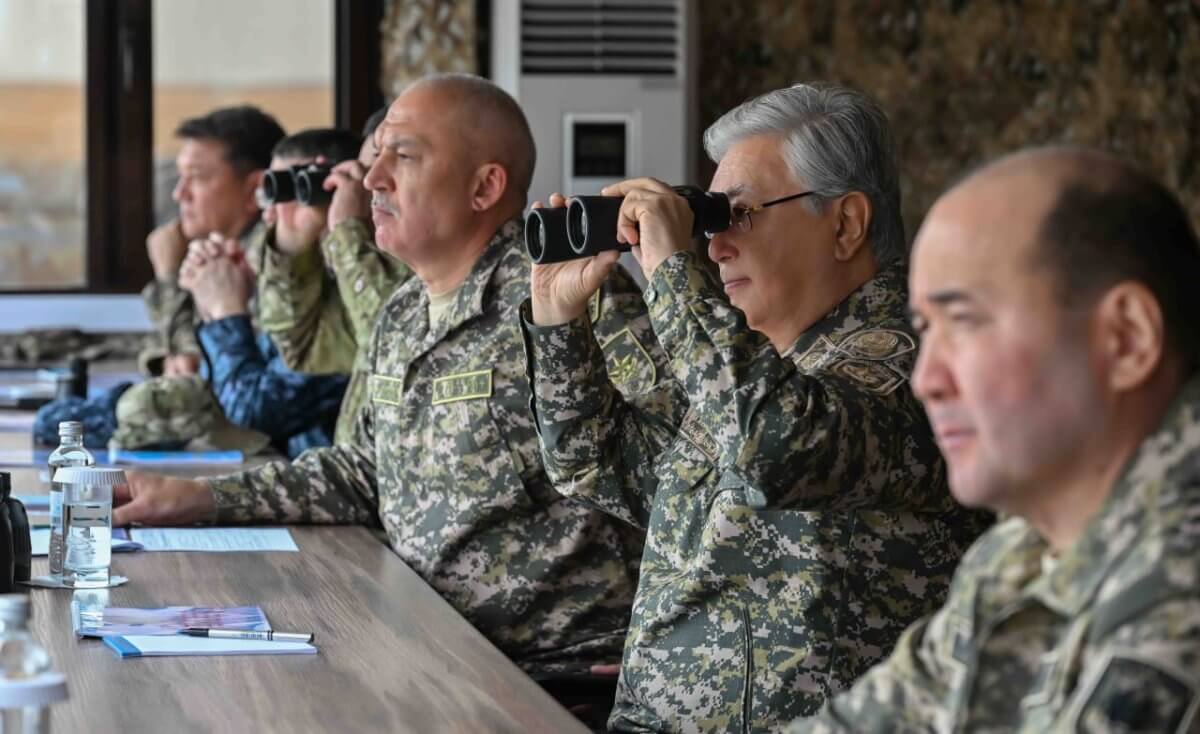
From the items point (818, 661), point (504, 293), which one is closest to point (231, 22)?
point (504, 293)

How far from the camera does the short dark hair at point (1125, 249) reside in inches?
45.3

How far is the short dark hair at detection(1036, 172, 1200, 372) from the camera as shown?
1.15 meters

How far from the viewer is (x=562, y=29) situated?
5211 millimetres

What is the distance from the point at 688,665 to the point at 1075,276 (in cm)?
103

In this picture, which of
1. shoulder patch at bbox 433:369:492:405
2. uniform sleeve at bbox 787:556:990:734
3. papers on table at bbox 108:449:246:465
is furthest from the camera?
papers on table at bbox 108:449:246:465

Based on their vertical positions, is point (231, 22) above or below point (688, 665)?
above

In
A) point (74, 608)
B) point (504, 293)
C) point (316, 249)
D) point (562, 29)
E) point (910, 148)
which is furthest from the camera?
point (910, 148)

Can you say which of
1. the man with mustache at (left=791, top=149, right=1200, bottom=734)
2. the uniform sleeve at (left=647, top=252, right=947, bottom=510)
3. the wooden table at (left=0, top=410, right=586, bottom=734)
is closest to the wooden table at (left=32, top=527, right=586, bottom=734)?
the wooden table at (left=0, top=410, right=586, bottom=734)

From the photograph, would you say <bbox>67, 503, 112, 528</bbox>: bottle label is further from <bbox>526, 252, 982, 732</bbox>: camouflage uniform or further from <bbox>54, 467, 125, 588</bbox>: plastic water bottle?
<bbox>526, 252, 982, 732</bbox>: camouflage uniform

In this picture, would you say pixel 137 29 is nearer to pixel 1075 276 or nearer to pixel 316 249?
pixel 316 249

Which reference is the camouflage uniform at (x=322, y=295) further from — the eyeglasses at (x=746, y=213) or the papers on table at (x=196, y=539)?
the eyeglasses at (x=746, y=213)

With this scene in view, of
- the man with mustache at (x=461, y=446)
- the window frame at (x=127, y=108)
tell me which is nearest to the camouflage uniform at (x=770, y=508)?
the man with mustache at (x=461, y=446)

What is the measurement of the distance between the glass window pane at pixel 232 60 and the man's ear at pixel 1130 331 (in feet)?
15.1

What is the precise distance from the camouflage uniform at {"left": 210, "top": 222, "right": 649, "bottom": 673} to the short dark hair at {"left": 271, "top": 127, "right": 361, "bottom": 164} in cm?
161
